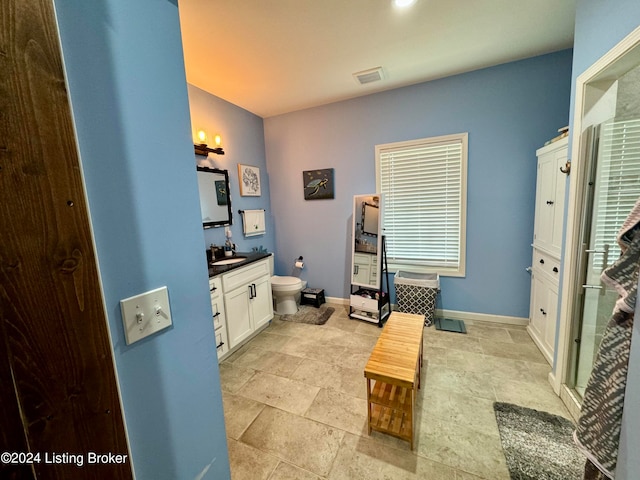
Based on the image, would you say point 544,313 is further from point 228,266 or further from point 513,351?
point 228,266

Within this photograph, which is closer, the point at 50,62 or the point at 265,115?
the point at 50,62

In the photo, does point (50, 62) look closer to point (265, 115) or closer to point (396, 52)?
point (396, 52)

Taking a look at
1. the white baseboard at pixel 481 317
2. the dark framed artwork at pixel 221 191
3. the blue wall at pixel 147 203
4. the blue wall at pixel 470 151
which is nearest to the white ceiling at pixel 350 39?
the blue wall at pixel 470 151

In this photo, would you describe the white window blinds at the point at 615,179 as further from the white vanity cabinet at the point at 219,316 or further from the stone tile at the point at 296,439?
the white vanity cabinet at the point at 219,316

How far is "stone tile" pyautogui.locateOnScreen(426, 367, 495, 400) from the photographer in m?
1.83

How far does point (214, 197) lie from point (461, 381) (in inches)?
117

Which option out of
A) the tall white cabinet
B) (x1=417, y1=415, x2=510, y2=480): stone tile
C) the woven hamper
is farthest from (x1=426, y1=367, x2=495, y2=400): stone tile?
the woven hamper

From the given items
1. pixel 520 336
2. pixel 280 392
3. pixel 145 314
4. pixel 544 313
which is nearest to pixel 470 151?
pixel 544 313

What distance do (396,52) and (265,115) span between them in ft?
6.41

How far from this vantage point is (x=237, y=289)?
2439 mm

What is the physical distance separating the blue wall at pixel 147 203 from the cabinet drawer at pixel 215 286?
4.14 ft

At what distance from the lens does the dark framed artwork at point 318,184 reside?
3.33 metres

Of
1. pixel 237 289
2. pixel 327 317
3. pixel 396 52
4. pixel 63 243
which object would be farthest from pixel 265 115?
pixel 63 243

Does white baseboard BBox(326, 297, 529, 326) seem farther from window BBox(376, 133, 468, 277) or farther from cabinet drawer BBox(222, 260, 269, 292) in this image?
cabinet drawer BBox(222, 260, 269, 292)
